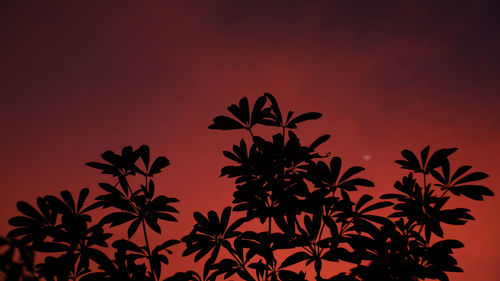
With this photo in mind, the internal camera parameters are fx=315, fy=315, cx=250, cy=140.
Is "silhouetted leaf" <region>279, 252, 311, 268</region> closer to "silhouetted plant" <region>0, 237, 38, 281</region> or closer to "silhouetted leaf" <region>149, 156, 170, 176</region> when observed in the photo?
"silhouetted leaf" <region>149, 156, 170, 176</region>

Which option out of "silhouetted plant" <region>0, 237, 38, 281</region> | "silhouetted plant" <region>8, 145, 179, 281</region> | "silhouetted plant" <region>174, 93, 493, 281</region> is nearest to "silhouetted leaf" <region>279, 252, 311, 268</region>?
"silhouetted plant" <region>174, 93, 493, 281</region>

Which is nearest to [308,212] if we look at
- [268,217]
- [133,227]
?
[268,217]

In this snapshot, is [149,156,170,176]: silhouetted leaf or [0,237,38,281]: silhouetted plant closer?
[0,237,38,281]: silhouetted plant

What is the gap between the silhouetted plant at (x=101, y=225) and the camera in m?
2.38

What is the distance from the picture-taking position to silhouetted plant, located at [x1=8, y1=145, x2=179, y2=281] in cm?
238

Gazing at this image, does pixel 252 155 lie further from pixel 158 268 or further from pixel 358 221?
pixel 158 268

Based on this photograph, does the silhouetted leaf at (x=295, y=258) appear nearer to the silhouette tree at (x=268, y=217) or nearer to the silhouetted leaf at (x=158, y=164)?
the silhouette tree at (x=268, y=217)

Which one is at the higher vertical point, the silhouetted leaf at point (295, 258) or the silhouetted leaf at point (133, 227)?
the silhouetted leaf at point (133, 227)

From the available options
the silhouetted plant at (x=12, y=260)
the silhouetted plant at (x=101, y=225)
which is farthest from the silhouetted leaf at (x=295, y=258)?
the silhouetted plant at (x=12, y=260)

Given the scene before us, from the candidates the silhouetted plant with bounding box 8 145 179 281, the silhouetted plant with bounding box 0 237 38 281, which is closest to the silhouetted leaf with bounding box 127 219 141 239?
the silhouetted plant with bounding box 8 145 179 281

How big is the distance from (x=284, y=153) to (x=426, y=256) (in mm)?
1350

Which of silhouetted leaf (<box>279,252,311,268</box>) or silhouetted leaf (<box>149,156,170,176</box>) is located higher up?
silhouetted leaf (<box>149,156,170,176</box>)

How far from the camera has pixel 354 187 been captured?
2805 mm

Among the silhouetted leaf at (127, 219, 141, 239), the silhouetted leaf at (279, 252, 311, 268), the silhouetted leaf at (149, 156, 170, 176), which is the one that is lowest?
the silhouetted leaf at (279, 252, 311, 268)
